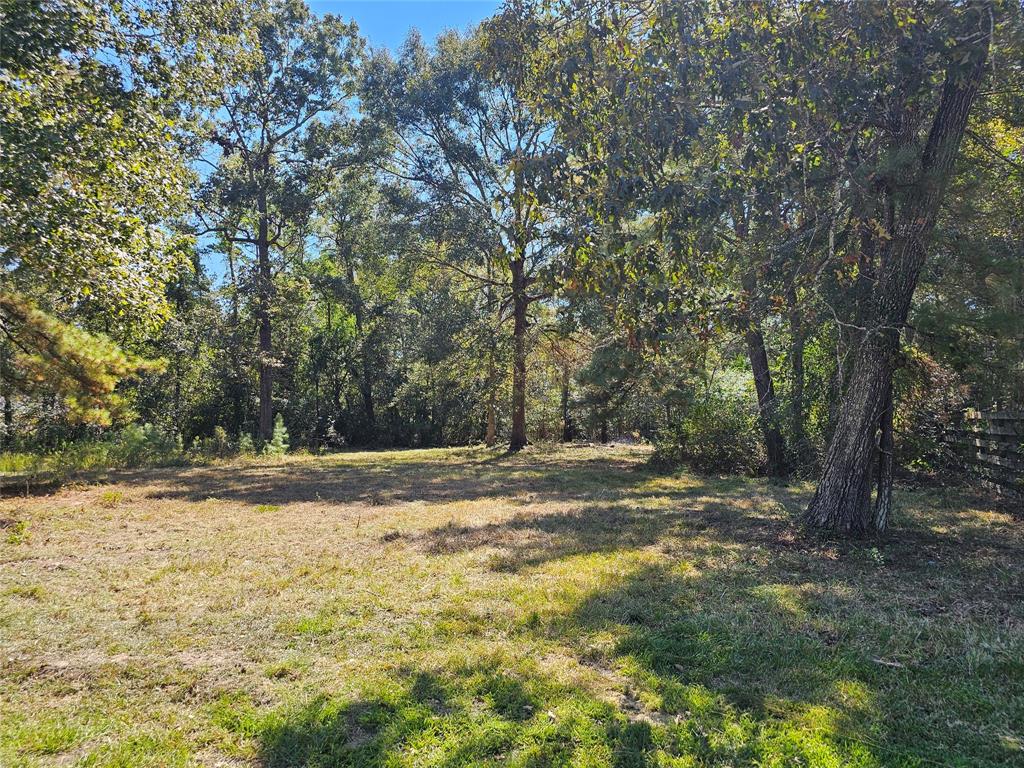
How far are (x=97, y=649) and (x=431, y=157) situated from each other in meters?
16.9

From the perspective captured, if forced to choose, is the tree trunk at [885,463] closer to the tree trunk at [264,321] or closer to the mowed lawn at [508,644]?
the mowed lawn at [508,644]

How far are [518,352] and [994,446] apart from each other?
1133 centimetres

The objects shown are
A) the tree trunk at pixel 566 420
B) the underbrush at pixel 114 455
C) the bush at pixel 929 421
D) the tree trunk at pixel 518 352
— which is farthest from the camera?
the tree trunk at pixel 566 420

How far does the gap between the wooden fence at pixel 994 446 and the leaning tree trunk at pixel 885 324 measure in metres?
3.49

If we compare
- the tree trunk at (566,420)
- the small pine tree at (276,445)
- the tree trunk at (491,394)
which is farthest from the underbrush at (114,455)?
the tree trunk at (566,420)

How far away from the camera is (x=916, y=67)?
4934mm

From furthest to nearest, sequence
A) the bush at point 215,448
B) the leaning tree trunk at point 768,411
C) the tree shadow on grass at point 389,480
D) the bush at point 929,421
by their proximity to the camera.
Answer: the bush at point 215,448
the leaning tree trunk at point 768,411
the tree shadow on grass at point 389,480
the bush at point 929,421

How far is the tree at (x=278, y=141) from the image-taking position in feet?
58.7

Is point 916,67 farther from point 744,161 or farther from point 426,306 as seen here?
point 426,306

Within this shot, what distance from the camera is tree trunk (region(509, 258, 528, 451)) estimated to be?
57.3 ft

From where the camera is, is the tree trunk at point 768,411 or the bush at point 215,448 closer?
the tree trunk at point 768,411

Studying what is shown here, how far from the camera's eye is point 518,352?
17.4 m

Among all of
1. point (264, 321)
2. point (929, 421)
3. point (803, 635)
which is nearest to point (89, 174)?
point (803, 635)

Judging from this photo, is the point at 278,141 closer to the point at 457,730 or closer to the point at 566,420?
the point at 566,420
